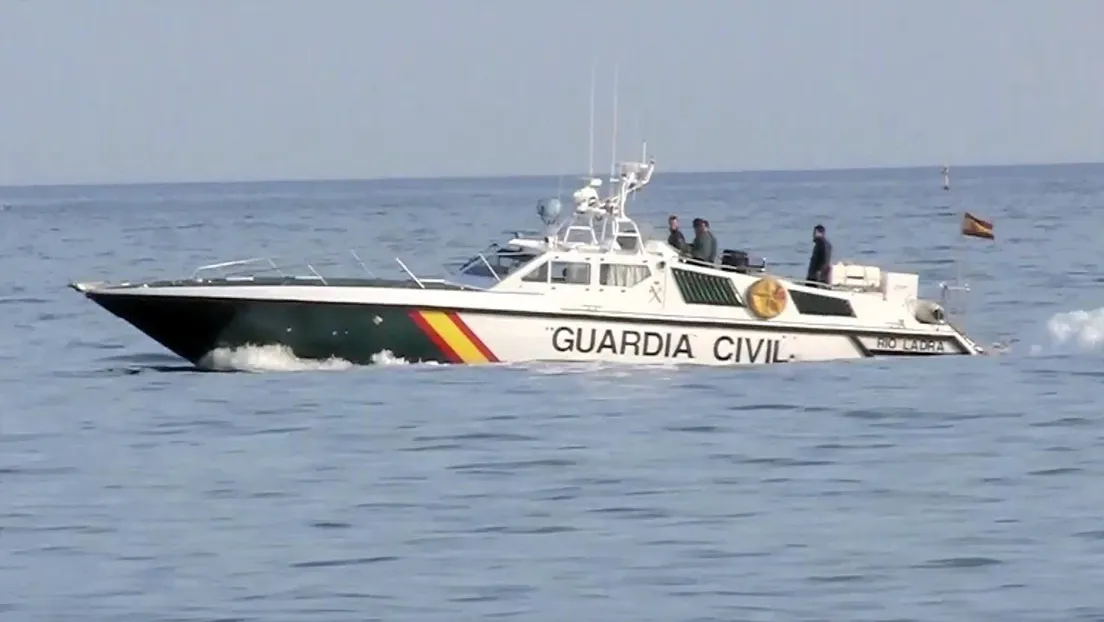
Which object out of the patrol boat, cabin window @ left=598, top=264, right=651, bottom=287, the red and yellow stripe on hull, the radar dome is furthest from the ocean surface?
the radar dome

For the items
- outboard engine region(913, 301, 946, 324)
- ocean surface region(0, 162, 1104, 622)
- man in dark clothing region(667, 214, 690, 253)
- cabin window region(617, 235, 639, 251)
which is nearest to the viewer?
ocean surface region(0, 162, 1104, 622)

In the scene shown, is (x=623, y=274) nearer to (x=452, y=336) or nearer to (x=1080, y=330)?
(x=452, y=336)

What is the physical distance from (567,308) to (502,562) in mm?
10645

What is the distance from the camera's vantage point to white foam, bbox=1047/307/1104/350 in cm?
3228

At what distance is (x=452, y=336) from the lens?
88.3ft

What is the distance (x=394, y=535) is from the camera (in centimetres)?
1739

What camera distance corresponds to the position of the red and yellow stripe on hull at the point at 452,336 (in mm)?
26656

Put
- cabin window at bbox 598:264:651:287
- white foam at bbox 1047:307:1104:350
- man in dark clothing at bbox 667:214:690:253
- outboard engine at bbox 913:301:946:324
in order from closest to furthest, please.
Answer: cabin window at bbox 598:264:651:287, man in dark clothing at bbox 667:214:690:253, outboard engine at bbox 913:301:946:324, white foam at bbox 1047:307:1104:350

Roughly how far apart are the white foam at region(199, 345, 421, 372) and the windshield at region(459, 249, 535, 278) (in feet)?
4.52

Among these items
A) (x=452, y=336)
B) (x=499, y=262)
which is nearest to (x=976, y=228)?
(x=499, y=262)

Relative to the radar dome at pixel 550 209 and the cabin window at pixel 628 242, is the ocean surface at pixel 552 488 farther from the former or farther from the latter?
the radar dome at pixel 550 209

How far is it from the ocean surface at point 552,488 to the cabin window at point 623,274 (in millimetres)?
1033

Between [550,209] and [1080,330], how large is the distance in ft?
29.9

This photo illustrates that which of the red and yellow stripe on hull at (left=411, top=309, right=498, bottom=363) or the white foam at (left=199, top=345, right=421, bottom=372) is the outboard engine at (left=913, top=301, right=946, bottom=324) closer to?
the red and yellow stripe on hull at (left=411, top=309, right=498, bottom=363)
